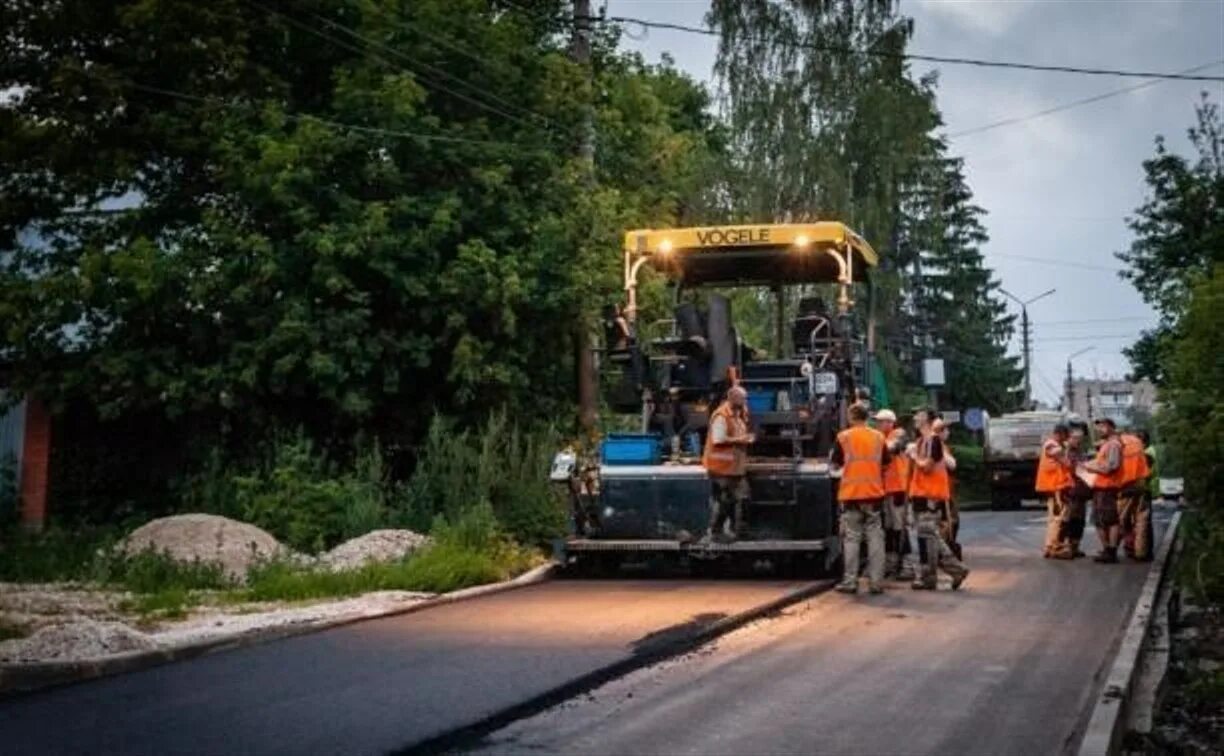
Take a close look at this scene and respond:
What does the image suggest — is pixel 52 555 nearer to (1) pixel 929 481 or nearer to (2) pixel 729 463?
(2) pixel 729 463

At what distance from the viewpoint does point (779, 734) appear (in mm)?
6742

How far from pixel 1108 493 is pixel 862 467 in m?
4.76

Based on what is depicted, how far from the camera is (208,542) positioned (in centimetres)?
1473

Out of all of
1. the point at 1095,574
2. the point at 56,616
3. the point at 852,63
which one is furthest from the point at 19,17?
the point at 852,63

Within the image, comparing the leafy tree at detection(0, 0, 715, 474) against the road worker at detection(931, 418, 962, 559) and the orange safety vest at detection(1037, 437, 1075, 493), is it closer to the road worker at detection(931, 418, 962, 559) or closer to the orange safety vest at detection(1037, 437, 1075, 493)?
the road worker at detection(931, 418, 962, 559)

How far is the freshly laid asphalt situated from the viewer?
669cm

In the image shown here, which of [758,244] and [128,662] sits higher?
[758,244]

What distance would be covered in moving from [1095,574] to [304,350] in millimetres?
9212

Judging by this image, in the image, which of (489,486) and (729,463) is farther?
(489,486)

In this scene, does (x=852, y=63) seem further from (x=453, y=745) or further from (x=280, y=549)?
(x=453, y=745)

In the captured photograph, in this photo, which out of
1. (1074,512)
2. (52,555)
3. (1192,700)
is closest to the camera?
(1192,700)

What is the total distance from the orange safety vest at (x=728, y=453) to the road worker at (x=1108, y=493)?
5.15 metres

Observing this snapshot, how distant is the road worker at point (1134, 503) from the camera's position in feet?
52.9

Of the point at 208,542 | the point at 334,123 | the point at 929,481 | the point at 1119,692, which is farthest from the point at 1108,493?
the point at 334,123
